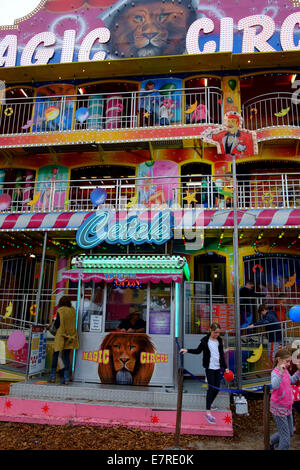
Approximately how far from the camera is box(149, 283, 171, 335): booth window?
8.60 m

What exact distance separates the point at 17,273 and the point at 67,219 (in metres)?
4.40

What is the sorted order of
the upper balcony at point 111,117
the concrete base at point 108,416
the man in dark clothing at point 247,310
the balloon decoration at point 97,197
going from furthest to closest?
the upper balcony at point 111,117, the balloon decoration at point 97,197, the man in dark clothing at point 247,310, the concrete base at point 108,416

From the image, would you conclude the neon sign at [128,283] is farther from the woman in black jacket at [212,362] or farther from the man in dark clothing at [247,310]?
the man in dark clothing at [247,310]

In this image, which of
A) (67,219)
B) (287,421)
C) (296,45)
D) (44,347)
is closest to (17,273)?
(67,219)

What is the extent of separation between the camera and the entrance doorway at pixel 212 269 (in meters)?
13.8

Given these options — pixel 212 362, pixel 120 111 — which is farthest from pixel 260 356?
pixel 120 111

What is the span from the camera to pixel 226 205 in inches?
506

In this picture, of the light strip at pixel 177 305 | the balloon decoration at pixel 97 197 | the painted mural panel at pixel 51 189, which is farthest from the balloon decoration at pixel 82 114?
the light strip at pixel 177 305

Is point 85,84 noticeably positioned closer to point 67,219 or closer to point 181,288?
point 67,219

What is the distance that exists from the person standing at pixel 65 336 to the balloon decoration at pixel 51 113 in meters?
8.66

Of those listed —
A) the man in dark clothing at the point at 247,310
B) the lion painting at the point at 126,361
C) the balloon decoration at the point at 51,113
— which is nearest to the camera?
the lion painting at the point at 126,361

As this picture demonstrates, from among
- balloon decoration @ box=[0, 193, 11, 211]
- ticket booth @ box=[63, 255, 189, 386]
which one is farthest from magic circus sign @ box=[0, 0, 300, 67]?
ticket booth @ box=[63, 255, 189, 386]

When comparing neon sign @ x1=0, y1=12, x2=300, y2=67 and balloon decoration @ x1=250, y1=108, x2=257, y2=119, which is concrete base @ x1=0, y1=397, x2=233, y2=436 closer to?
balloon decoration @ x1=250, y1=108, x2=257, y2=119
